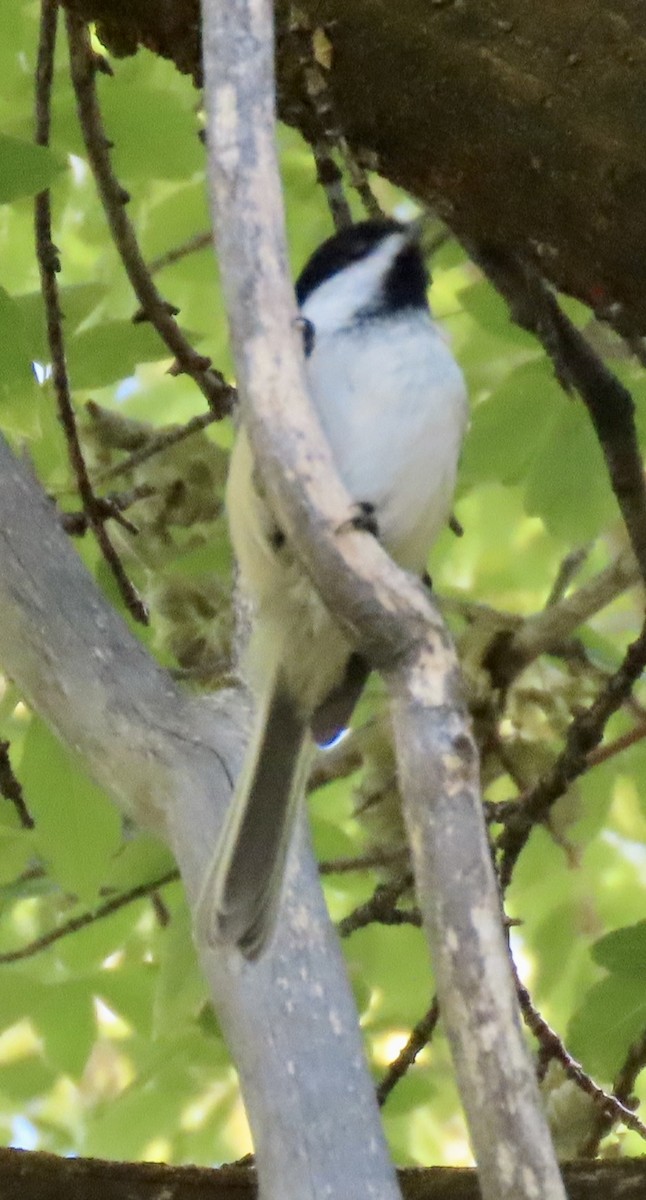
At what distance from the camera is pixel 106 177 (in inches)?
83.3

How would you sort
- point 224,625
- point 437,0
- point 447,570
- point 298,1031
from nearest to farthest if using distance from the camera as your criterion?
point 298,1031
point 437,0
point 224,625
point 447,570

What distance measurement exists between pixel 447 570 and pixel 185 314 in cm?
87

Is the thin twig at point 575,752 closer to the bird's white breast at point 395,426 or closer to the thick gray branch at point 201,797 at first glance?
the bird's white breast at point 395,426

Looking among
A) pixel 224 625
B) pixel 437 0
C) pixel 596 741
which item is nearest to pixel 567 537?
pixel 596 741

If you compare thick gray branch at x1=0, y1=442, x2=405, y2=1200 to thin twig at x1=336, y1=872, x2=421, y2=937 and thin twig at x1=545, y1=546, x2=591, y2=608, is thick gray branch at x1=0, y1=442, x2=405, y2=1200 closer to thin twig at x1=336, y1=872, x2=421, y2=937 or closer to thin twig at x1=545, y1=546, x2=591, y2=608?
thin twig at x1=336, y1=872, x2=421, y2=937

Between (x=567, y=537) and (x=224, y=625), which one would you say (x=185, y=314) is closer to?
(x=224, y=625)

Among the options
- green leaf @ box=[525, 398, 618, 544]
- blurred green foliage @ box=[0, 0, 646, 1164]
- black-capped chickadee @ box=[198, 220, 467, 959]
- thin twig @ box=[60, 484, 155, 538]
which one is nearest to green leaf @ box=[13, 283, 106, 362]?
blurred green foliage @ box=[0, 0, 646, 1164]

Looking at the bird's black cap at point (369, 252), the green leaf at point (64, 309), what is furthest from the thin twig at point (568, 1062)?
the green leaf at point (64, 309)

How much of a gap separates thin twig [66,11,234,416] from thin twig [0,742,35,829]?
0.61 metres

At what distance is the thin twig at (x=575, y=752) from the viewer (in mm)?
1969

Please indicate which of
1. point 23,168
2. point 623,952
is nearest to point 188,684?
point 623,952

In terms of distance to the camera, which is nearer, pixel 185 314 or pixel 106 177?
pixel 106 177

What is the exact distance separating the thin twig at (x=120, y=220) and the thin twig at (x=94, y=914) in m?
0.71

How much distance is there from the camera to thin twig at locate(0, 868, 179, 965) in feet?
6.81
